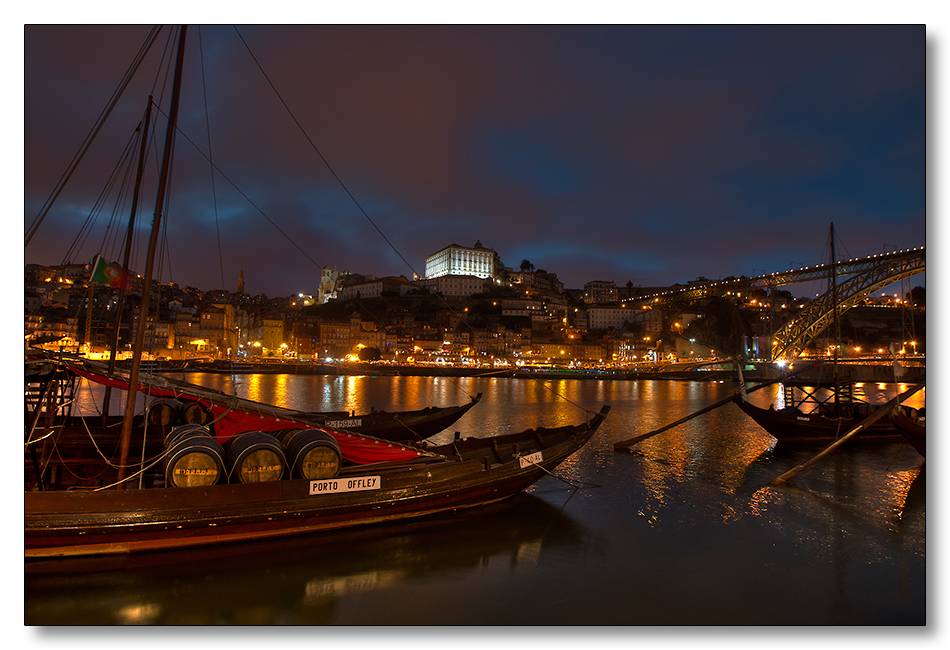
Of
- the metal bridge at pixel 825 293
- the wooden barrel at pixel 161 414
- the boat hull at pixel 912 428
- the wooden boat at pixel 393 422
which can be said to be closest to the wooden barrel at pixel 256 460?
the wooden boat at pixel 393 422

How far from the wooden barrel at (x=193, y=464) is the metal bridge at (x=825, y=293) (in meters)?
19.4

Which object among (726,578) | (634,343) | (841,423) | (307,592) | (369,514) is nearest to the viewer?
(307,592)

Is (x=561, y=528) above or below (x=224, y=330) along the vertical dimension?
below

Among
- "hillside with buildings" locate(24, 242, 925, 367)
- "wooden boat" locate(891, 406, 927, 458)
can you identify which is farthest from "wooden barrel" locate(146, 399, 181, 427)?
"hillside with buildings" locate(24, 242, 925, 367)

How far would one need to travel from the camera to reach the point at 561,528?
641cm

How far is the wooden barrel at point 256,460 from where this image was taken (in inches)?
190

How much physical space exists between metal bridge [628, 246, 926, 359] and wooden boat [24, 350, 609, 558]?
17.0 m

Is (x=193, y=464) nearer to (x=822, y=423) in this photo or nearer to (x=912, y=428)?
(x=912, y=428)

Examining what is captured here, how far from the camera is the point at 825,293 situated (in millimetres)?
38312

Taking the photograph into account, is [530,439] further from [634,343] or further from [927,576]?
[634,343]

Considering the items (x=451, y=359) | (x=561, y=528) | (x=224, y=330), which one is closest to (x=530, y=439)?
(x=561, y=528)

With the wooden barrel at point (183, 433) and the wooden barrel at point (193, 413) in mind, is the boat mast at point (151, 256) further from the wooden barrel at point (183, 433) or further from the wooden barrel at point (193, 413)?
the wooden barrel at point (193, 413)

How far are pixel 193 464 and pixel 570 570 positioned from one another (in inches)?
152

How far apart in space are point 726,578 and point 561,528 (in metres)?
2.03
